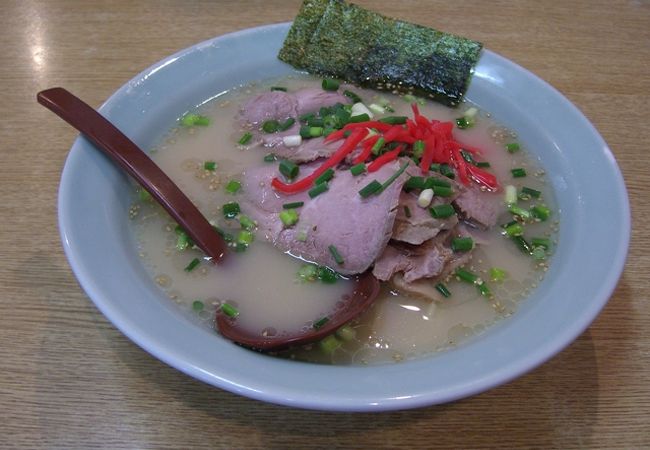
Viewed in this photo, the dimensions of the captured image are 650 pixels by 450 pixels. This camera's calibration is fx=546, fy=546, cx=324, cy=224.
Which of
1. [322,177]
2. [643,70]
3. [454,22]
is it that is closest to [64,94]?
[322,177]

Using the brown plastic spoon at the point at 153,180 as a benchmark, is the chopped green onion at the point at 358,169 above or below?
above

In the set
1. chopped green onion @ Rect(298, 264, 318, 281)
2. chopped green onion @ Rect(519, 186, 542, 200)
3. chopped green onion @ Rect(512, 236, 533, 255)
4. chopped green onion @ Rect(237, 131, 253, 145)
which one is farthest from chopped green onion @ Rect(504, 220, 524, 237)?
chopped green onion @ Rect(237, 131, 253, 145)

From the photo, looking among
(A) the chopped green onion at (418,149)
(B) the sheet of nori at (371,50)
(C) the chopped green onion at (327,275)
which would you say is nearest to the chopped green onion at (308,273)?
(C) the chopped green onion at (327,275)

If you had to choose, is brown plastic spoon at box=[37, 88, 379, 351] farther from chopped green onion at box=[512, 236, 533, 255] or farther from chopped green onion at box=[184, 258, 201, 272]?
chopped green onion at box=[512, 236, 533, 255]

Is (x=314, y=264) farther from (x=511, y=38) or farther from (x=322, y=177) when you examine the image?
(x=511, y=38)

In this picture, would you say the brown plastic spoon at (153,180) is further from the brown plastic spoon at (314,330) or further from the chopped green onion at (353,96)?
the chopped green onion at (353,96)

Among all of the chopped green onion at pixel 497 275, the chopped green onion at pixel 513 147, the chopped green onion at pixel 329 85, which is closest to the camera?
the chopped green onion at pixel 497 275

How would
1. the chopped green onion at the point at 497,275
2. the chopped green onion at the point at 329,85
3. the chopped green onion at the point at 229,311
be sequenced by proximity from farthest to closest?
the chopped green onion at the point at 329,85 → the chopped green onion at the point at 497,275 → the chopped green onion at the point at 229,311
